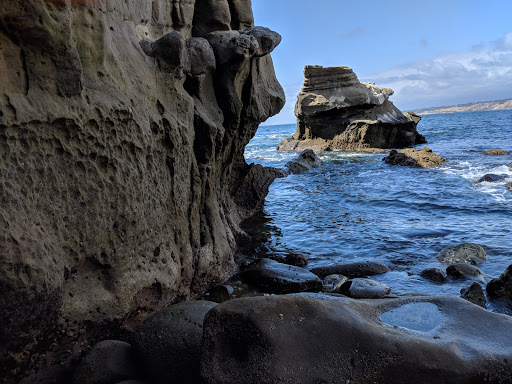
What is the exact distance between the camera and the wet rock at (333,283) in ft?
18.7

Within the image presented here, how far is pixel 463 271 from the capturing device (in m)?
6.04

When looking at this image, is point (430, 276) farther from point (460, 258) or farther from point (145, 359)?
point (145, 359)

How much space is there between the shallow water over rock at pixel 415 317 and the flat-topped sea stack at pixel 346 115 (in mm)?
24317

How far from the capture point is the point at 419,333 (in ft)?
9.73

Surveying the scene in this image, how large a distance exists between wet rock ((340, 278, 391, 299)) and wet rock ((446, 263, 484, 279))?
3.70 ft

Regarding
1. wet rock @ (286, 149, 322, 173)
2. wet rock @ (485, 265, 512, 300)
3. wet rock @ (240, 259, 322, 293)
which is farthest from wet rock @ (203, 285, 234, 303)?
wet rock @ (286, 149, 322, 173)

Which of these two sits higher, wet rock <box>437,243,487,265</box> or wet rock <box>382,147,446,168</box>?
wet rock <box>382,147,446,168</box>

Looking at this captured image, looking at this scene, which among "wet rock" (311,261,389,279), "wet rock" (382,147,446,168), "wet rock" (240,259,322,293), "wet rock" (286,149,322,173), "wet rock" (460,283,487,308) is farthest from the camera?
"wet rock" (286,149,322,173)

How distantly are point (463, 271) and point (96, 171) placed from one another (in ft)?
16.4

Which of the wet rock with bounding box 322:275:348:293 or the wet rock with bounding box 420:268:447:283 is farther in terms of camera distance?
the wet rock with bounding box 420:268:447:283

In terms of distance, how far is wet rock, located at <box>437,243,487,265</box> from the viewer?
21.5 feet

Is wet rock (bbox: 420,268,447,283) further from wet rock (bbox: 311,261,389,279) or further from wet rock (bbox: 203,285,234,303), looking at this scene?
wet rock (bbox: 203,285,234,303)

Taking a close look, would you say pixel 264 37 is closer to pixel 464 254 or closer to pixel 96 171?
pixel 96 171

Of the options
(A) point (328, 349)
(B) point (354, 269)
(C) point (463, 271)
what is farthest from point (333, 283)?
(A) point (328, 349)
